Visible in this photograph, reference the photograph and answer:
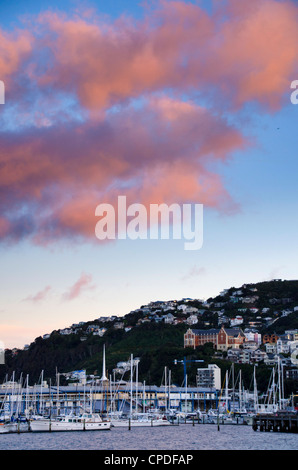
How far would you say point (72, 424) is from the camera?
88.0 m

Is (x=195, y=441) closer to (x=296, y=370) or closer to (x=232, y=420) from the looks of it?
(x=232, y=420)

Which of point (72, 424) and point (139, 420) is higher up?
point (72, 424)

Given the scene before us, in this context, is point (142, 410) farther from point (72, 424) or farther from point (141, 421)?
point (72, 424)

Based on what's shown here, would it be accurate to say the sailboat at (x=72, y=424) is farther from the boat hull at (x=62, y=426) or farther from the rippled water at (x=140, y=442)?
the rippled water at (x=140, y=442)

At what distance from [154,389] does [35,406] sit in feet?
86.8

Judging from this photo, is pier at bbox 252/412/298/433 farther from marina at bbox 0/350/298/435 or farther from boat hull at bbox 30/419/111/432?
boat hull at bbox 30/419/111/432

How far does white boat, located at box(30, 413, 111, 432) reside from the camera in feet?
287

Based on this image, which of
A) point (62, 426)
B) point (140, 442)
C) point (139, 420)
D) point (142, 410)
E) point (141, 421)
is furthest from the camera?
point (142, 410)

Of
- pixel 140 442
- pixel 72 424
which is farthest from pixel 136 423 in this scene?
pixel 140 442

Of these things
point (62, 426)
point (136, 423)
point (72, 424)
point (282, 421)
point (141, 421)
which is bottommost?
point (136, 423)

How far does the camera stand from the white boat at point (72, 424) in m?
87.4

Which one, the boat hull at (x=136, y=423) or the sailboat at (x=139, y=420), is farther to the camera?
the sailboat at (x=139, y=420)

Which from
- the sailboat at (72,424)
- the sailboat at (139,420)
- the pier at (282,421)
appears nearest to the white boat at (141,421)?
the sailboat at (139,420)

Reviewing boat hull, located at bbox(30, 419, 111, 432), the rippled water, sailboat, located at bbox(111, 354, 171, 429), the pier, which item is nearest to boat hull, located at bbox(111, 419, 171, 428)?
sailboat, located at bbox(111, 354, 171, 429)
